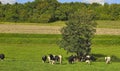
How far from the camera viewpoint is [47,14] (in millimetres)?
129375

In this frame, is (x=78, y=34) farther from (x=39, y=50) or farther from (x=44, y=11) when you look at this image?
(x=44, y=11)

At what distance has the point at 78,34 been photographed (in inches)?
2014

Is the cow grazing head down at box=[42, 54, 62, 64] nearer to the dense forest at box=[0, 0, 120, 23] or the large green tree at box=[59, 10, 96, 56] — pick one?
the large green tree at box=[59, 10, 96, 56]

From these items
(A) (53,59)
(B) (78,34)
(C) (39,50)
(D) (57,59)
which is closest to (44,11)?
(C) (39,50)

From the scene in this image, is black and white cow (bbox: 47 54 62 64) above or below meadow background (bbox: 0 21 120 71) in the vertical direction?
above

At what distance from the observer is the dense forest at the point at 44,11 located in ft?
419

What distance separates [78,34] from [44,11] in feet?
285

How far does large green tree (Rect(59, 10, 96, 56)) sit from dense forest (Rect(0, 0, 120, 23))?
68.8m

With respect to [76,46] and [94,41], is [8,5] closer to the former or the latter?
[94,41]

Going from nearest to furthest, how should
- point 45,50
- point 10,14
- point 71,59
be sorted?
point 71,59
point 45,50
point 10,14

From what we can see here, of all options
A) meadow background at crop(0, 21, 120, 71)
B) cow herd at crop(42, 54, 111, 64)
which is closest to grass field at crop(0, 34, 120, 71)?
meadow background at crop(0, 21, 120, 71)

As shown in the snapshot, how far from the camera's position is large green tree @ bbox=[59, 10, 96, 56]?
4928 centimetres

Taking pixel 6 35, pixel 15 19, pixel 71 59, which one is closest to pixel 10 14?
pixel 15 19

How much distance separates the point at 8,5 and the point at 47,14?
21379 mm
